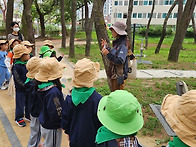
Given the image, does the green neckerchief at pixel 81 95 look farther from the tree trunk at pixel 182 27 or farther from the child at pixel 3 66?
the tree trunk at pixel 182 27

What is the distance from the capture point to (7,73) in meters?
5.83

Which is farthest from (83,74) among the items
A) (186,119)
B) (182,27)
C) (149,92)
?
(182,27)

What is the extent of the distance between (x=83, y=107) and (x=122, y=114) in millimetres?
684

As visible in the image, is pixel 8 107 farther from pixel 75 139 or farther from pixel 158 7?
pixel 158 7

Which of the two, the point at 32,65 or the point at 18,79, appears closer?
the point at 32,65

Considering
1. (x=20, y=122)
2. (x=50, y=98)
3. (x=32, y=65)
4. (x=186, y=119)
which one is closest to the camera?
(x=186, y=119)

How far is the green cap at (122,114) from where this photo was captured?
4.81 ft

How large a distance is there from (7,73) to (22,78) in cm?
272

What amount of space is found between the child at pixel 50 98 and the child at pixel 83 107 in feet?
0.92

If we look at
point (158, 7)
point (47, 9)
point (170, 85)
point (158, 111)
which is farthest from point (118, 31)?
point (158, 7)

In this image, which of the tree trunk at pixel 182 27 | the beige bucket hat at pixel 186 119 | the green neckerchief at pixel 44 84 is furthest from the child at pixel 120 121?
the tree trunk at pixel 182 27

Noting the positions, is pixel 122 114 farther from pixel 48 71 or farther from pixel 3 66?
pixel 3 66

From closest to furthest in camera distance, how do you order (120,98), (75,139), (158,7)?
(120,98), (75,139), (158,7)

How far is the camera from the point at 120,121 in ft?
5.01
